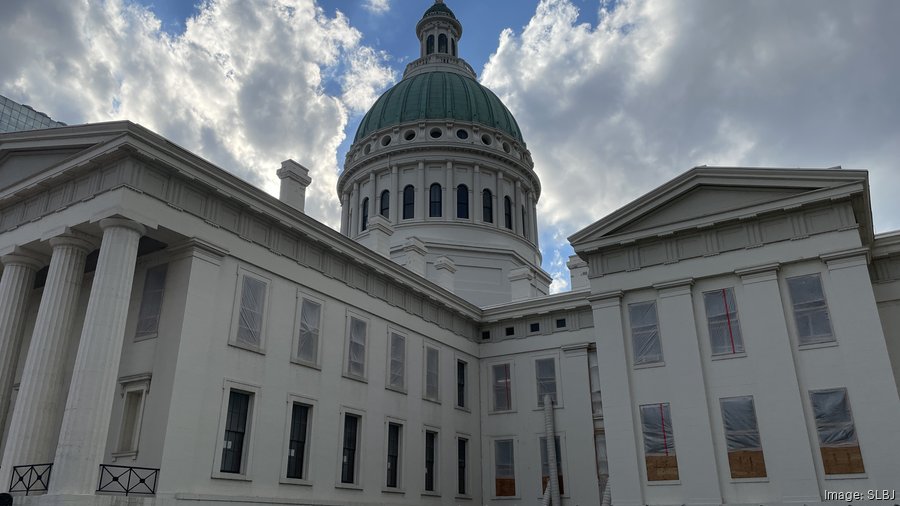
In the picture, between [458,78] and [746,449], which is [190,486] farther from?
[458,78]

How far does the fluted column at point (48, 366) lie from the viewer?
781 inches

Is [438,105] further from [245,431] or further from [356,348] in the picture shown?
[245,431]

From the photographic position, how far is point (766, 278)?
23891 millimetres

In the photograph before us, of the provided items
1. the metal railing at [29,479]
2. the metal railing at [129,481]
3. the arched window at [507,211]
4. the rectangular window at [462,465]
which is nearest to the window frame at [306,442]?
the metal railing at [129,481]

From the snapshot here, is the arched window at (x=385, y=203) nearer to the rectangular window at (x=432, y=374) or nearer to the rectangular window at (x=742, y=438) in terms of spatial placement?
the rectangular window at (x=432, y=374)

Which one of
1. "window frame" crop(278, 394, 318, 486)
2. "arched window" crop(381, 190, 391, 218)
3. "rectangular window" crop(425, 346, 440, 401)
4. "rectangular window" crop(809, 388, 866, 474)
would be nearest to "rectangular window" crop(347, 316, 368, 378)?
"window frame" crop(278, 394, 318, 486)

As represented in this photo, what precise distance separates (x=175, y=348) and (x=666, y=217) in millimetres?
17681

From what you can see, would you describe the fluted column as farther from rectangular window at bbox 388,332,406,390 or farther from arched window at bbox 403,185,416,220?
arched window at bbox 403,185,416,220

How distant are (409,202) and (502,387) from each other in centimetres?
1869

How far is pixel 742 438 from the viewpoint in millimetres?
22797

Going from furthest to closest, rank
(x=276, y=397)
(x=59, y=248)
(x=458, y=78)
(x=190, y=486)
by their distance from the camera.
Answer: (x=458, y=78)
(x=276, y=397)
(x=59, y=248)
(x=190, y=486)

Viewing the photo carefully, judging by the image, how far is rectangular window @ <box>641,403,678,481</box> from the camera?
23609mm

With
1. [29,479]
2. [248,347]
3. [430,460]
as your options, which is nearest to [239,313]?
[248,347]

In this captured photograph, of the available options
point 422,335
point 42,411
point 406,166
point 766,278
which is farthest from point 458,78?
point 42,411
